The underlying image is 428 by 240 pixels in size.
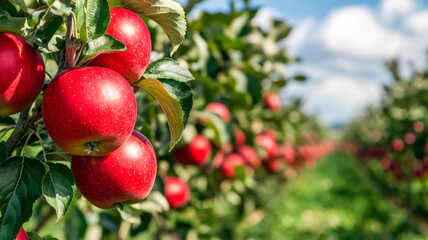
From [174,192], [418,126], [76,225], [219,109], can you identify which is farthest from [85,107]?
[418,126]

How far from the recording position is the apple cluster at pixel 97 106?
801mm

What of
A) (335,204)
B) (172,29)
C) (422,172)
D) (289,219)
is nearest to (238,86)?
(172,29)

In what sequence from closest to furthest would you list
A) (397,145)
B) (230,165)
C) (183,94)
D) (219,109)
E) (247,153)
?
(183,94), (219,109), (230,165), (247,153), (397,145)

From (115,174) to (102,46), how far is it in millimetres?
285

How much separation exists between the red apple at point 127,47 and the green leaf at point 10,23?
16 cm

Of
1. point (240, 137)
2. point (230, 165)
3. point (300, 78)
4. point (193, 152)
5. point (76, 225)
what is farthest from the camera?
point (240, 137)

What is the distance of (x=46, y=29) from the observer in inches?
33.6

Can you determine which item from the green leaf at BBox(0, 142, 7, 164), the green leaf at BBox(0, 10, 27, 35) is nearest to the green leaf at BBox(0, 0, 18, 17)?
the green leaf at BBox(0, 10, 27, 35)

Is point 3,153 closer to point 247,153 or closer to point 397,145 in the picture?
point 247,153

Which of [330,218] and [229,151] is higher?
[229,151]

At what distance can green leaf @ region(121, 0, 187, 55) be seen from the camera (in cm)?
93

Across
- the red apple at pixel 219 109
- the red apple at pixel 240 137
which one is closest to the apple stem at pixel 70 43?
the red apple at pixel 219 109

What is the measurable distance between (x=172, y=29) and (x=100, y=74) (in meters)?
0.24

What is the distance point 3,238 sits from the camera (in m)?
0.79
